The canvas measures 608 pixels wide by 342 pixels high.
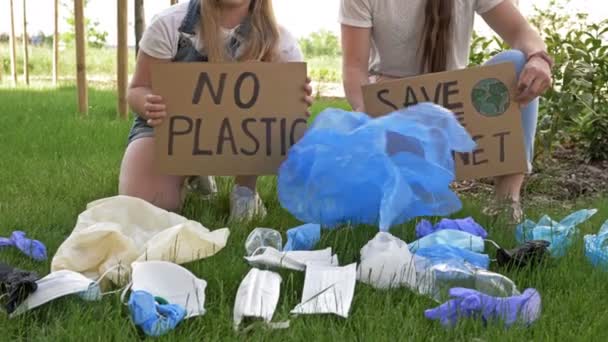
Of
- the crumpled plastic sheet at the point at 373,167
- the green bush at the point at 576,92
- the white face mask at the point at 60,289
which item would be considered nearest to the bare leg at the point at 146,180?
the crumpled plastic sheet at the point at 373,167

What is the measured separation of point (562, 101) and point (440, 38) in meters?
1.09

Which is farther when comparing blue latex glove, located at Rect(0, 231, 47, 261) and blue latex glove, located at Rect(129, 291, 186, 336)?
blue latex glove, located at Rect(0, 231, 47, 261)

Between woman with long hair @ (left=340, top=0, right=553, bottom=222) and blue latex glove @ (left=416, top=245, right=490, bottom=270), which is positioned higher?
woman with long hair @ (left=340, top=0, right=553, bottom=222)

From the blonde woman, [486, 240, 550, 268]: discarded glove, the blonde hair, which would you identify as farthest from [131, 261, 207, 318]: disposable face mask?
the blonde hair

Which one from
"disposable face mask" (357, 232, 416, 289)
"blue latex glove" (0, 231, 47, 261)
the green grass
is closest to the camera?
the green grass

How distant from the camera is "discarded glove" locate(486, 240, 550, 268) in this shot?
1871 mm

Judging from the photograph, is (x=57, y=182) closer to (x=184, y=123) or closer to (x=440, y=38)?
(x=184, y=123)

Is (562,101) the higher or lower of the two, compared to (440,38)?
lower

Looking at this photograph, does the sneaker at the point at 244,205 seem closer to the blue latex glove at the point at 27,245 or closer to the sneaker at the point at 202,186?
the sneaker at the point at 202,186

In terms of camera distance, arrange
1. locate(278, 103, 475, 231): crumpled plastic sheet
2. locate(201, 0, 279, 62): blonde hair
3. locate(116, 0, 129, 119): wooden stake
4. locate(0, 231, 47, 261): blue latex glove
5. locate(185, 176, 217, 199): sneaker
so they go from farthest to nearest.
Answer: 1. locate(116, 0, 129, 119): wooden stake
2. locate(185, 176, 217, 199): sneaker
3. locate(201, 0, 279, 62): blonde hair
4. locate(278, 103, 475, 231): crumpled plastic sheet
5. locate(0, 231, 47, 261): blue latex glove

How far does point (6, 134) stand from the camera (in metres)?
Result: 4.01

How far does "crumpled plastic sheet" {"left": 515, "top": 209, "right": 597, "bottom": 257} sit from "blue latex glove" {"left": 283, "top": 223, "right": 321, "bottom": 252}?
52 cm

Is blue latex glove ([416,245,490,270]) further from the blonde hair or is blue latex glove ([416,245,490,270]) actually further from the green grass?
the blonde hair

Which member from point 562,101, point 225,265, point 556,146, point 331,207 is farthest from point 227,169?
point 556,146
